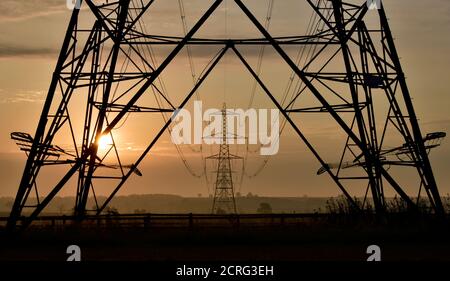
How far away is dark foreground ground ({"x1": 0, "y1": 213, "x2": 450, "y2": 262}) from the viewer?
2717 cm

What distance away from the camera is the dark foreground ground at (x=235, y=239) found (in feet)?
89.1

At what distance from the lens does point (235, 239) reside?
1278 inches

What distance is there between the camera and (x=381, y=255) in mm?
25531

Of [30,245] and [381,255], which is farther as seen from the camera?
[30,245]

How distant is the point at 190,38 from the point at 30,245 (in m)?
12.1

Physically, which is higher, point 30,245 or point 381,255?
point 30,245
